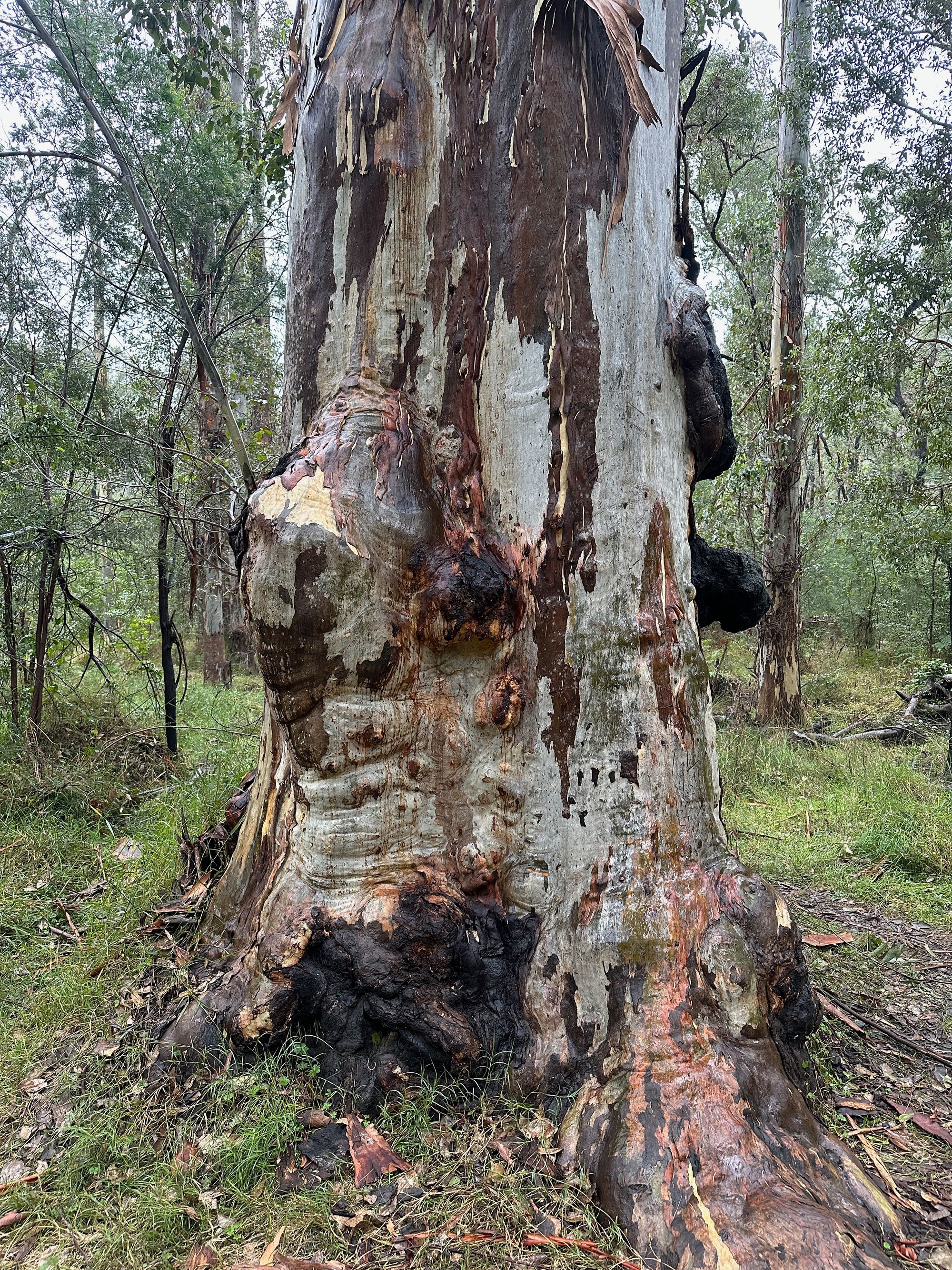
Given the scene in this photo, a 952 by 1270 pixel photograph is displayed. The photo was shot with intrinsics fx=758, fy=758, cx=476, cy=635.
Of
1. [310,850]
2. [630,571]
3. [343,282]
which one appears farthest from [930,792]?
[343,282]

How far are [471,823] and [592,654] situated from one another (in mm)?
592

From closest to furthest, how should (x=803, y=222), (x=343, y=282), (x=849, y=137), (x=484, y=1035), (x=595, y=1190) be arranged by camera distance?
1. (x=595, y=1190)
2. (x=484, y=1035)
3. (x=343, y=282)
4. (x=849, y=137)
5. (x=803, y=222)

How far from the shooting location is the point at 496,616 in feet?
7.00

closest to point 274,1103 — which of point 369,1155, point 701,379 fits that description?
point 369,1155

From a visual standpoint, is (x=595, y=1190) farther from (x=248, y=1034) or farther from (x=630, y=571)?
(x=630, y=571)

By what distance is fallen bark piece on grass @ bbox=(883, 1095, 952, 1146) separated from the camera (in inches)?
85.3

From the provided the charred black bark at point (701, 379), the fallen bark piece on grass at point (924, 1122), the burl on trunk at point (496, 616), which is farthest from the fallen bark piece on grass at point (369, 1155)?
the charred black bark at point (701, 379)

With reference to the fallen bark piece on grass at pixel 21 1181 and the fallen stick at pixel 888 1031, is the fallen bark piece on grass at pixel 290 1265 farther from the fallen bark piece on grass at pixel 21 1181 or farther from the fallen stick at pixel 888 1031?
the fallen stick at pixel 888 1031

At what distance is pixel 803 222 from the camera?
351 inches

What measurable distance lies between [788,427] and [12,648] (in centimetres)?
820

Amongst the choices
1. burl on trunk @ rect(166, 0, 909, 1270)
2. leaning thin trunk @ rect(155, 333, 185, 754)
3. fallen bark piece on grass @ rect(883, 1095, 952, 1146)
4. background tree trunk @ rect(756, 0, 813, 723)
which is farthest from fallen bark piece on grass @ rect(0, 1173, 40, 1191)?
background tree trunk @ rect(756, 0, 813, 723)

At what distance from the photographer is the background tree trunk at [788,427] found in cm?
853

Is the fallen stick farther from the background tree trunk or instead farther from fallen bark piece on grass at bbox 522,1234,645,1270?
the background tree trunk

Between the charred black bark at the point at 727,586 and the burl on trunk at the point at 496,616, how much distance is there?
283 mm
